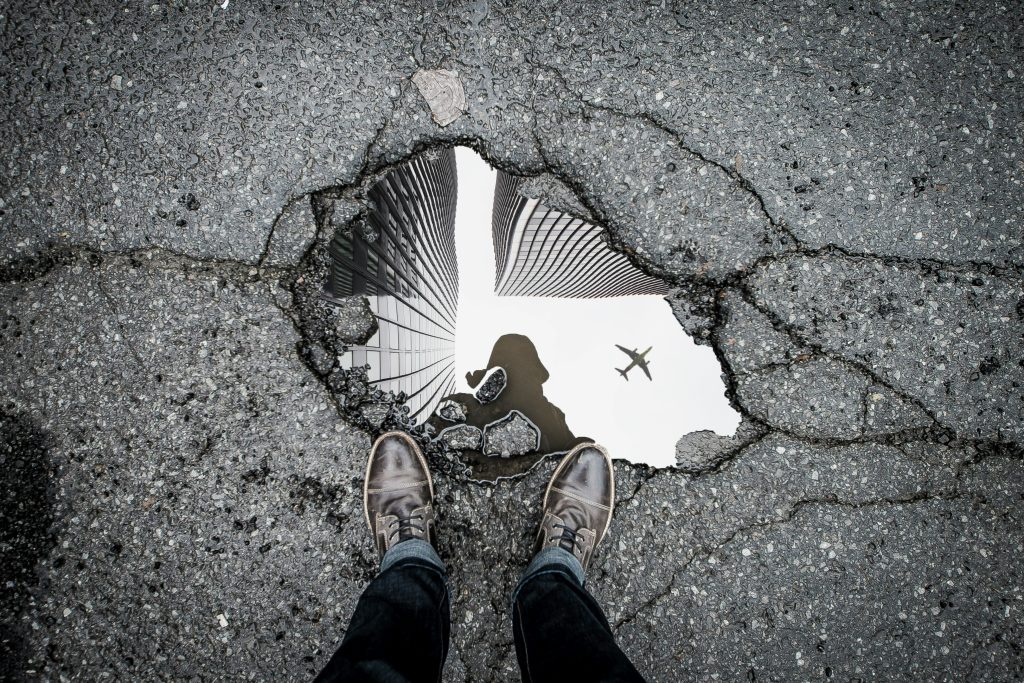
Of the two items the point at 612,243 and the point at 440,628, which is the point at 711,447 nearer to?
the point at 612,243

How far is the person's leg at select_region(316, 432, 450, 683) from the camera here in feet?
4.93

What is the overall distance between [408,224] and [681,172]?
4.45 feet

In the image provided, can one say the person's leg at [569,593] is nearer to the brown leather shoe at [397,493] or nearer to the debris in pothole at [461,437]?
the debris in pothole at [461,437]

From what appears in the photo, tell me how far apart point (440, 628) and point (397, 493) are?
21.6 inches

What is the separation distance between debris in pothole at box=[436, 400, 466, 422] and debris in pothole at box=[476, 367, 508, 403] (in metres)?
0.10

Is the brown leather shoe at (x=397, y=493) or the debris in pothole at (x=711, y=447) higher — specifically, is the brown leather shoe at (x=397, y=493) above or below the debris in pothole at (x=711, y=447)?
below

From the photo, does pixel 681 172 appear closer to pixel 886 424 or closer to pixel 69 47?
A: pixel 886 424

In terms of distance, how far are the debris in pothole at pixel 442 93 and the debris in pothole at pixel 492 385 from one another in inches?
47.3

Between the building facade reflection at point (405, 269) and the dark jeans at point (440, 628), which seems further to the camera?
the building facade reflection at point (405, 269)

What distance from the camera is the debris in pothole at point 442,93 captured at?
2211 millimetres

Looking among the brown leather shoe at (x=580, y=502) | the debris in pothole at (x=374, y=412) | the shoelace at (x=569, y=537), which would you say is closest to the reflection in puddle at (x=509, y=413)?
the brown leather shoe at (x=580, y=502)

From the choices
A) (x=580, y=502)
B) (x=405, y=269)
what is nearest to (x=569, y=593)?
(x=580, y=502)

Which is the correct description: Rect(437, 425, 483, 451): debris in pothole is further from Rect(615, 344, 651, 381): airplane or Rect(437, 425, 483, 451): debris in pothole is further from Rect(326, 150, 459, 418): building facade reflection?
Rect(615, 344, 651, 381): airplane

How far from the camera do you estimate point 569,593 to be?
187cm
